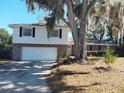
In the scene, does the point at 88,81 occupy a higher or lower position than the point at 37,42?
lower

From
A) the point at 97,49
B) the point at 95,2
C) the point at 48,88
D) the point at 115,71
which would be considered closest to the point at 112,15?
the point at 95,2

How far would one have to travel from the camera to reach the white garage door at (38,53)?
47844 millimetres

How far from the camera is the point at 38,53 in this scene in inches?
1890

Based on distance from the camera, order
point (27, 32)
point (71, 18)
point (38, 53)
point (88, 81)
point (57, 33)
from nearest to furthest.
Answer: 1. point (88, 81)
2. point (71, 18)
3. point (38, 53)
4. point (27, 32)
5. point (57, 33)

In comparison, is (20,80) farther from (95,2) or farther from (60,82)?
(95,2)

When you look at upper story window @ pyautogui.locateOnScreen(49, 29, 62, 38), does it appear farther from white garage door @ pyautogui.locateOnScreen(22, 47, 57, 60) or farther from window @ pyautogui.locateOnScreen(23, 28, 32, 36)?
window @ pyautogui.locateOnScreen(23, 28, 32, 36)

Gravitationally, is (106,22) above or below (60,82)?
above

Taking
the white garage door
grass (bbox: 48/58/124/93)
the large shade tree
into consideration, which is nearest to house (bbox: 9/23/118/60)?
the white garage door

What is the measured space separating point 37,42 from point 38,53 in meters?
1.55

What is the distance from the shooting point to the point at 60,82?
20.8 metres

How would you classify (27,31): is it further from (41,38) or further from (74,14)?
(74,14)

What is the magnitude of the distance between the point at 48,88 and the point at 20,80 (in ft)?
13.5

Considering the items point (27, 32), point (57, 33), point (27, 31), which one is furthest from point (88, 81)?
point (27, 31)

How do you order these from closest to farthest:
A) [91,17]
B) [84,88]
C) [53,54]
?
1. [84,88]
2. [91,17]
3. [53,54]
